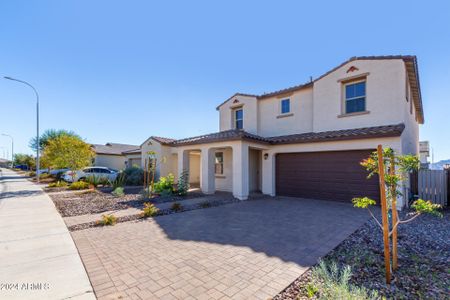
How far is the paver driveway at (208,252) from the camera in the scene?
10.5 feet

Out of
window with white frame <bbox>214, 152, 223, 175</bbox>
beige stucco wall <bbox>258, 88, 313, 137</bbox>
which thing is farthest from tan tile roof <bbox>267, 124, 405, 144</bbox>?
window with white frame <bbox>214, 152, 223, 175</bbox>

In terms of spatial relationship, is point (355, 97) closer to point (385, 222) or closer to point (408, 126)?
point (408, 126)

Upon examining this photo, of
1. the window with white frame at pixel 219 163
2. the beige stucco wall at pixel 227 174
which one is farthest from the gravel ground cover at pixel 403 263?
the window with white frame at pixel 219 163

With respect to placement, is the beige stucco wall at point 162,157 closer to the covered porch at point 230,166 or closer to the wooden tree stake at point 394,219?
the covered porch at point 230,166

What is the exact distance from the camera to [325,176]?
422 inches

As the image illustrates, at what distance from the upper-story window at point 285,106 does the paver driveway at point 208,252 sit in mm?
7547

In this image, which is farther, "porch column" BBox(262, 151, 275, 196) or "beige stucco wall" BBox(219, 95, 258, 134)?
"beige stucco wall" BBox(219, 95, 258, 134)

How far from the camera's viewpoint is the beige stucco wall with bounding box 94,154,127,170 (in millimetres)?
31177

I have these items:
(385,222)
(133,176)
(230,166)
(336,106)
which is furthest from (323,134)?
(133,176)

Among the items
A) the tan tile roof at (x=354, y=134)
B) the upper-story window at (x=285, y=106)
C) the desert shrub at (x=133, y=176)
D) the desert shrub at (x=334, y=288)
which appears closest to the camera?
the desert shrub at (x=334, y=288)

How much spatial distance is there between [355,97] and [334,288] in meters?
10.9

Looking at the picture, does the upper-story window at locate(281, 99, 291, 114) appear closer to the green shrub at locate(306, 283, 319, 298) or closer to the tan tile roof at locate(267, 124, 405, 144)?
the tan tile roof at locate(267, 124, 405, 144)

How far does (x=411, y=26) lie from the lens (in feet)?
31.7

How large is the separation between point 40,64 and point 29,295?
14.3 m
